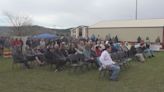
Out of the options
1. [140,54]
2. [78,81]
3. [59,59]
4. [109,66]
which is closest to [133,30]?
[140,54]

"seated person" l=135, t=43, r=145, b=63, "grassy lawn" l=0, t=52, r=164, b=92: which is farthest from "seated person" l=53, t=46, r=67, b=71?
"seated person" l=135, t=43, r=145, b=63

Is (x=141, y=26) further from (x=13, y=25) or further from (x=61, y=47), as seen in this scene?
(x=13, y=25)

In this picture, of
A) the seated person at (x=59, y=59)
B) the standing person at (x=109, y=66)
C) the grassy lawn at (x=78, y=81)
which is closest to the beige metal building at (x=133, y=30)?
the seated person at (x=59, y=59)

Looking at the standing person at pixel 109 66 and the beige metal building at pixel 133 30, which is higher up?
the beige metal building at pixel 133 30

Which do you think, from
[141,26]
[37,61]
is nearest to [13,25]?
[141,26]

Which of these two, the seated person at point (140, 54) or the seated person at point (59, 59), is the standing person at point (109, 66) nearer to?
the seated person at point (59, 59)

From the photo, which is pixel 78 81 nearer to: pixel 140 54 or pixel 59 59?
pixel 59 59

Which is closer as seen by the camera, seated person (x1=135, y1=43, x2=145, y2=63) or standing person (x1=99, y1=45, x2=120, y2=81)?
standing person (x1=99, y1=45, x2=120, y2=81)

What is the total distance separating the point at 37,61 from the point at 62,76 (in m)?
3.55

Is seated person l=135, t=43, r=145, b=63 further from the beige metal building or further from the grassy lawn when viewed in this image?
the beige metal building

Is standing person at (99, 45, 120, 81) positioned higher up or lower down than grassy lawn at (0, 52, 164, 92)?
higher up

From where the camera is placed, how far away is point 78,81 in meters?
12.6

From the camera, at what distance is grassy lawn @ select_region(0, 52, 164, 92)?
1112 centimetres

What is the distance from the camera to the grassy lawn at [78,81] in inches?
438
